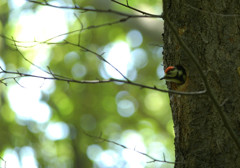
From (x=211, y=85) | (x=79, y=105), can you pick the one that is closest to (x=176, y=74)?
(x=211, y=85)

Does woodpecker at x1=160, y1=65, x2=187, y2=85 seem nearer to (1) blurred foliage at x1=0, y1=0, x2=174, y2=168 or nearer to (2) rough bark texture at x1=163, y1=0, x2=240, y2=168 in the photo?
(2) rough bark texture at x1=163, y1=0, x2=240, y2=168

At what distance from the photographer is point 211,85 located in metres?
3.74

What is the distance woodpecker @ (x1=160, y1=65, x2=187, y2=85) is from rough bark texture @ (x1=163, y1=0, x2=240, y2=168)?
0.23ft

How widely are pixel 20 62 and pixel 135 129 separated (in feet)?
19.2

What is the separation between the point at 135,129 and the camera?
1705cm

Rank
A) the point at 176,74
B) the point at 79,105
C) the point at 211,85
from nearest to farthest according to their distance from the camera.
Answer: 1. the point at 211,85
2. the point at 176,74
3. the point at 79,105

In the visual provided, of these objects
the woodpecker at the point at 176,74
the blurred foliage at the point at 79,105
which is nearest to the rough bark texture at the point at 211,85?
the woodpecker at the point at 176,74

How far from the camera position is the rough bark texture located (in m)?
3.62

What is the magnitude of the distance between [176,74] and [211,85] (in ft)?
1.27

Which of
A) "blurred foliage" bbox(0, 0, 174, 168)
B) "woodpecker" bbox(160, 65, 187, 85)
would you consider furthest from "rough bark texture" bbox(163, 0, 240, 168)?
"blurred foliage" bbox(0, 0, 174, 168)

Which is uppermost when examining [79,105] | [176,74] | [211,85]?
[79,105]

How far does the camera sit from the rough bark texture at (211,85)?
3.62 metres

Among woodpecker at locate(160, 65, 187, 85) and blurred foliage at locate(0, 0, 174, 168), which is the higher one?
blurred foliage at locate(0, 0, 174, 168)

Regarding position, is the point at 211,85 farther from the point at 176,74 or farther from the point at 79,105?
the point at 79,105
